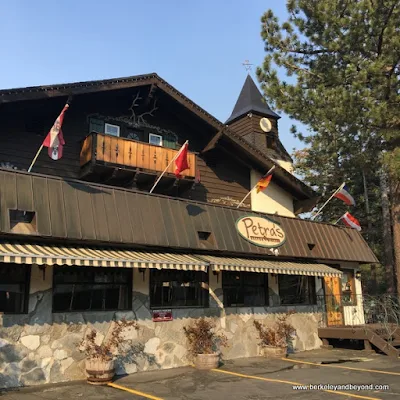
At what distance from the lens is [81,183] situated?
11.0 m

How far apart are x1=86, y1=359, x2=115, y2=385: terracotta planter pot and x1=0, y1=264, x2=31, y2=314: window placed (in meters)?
1.93

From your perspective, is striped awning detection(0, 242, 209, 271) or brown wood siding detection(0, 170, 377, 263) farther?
brown wood siding detection(0, 170, 377, 263)

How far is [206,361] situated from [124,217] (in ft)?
14.2

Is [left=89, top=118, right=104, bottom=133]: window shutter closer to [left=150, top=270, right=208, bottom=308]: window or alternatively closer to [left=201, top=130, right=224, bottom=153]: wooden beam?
[left=201, top=130, right=224, bottom=153]: wooden beam

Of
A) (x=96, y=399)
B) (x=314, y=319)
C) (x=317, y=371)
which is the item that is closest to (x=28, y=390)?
(x=96, y=399)

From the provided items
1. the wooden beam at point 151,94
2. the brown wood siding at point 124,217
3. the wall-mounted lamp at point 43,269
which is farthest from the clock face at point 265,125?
Answer: the wall-mounted lamp at point 43,269

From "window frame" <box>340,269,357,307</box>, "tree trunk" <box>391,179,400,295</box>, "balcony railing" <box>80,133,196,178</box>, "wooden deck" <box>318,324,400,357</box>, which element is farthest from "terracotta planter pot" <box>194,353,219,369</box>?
"tree trunk" <box>391,179,400,295</box>

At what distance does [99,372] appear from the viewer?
31.3 feet

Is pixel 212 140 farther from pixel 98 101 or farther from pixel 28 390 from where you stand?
pixel 28 390

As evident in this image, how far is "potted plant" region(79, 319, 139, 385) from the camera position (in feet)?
31.4

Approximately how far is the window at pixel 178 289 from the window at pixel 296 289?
3475 mm

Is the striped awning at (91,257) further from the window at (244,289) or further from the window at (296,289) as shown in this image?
the window at (296,289)

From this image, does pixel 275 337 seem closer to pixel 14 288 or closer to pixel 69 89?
pixel 14 288

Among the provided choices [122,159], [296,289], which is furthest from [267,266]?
[122,159]
